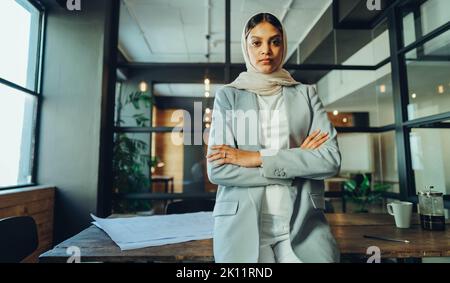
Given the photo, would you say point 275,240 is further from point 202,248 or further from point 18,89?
point 18,89

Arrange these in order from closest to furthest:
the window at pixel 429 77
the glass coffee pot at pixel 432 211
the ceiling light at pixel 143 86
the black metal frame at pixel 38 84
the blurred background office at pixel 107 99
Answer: the glass coffee pot at pixel 432 211 < the window at pixel 429 77 < the blurred background office at pixel 107 99 < the black metal frame at pixel 38 84 < the ceiling light at pixel 143 86

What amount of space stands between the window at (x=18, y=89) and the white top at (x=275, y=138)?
1613 millimetres

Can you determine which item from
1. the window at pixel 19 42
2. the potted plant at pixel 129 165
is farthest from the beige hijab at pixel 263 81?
the potted plant at pixel 129 165

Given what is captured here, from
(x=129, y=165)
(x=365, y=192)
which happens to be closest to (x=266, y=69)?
(x=365, y=192)

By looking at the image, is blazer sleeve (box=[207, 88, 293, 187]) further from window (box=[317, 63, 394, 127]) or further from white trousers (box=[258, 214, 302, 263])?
window (box=[317, 63, 394, 127])

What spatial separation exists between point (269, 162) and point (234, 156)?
0.10m

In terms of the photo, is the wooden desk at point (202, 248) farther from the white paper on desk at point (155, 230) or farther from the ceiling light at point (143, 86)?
the ceiling light at point (143, 86)

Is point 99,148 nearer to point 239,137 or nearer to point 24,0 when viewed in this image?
point 24,0

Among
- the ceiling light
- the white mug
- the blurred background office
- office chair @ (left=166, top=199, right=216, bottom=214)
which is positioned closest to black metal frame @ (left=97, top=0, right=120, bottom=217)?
the blurred background office

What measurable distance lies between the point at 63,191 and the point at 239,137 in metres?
1.49

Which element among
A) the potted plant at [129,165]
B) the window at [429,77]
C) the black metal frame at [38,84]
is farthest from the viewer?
the potted plant at [129,165]

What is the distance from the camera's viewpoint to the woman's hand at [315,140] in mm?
734

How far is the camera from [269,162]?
69 cm
